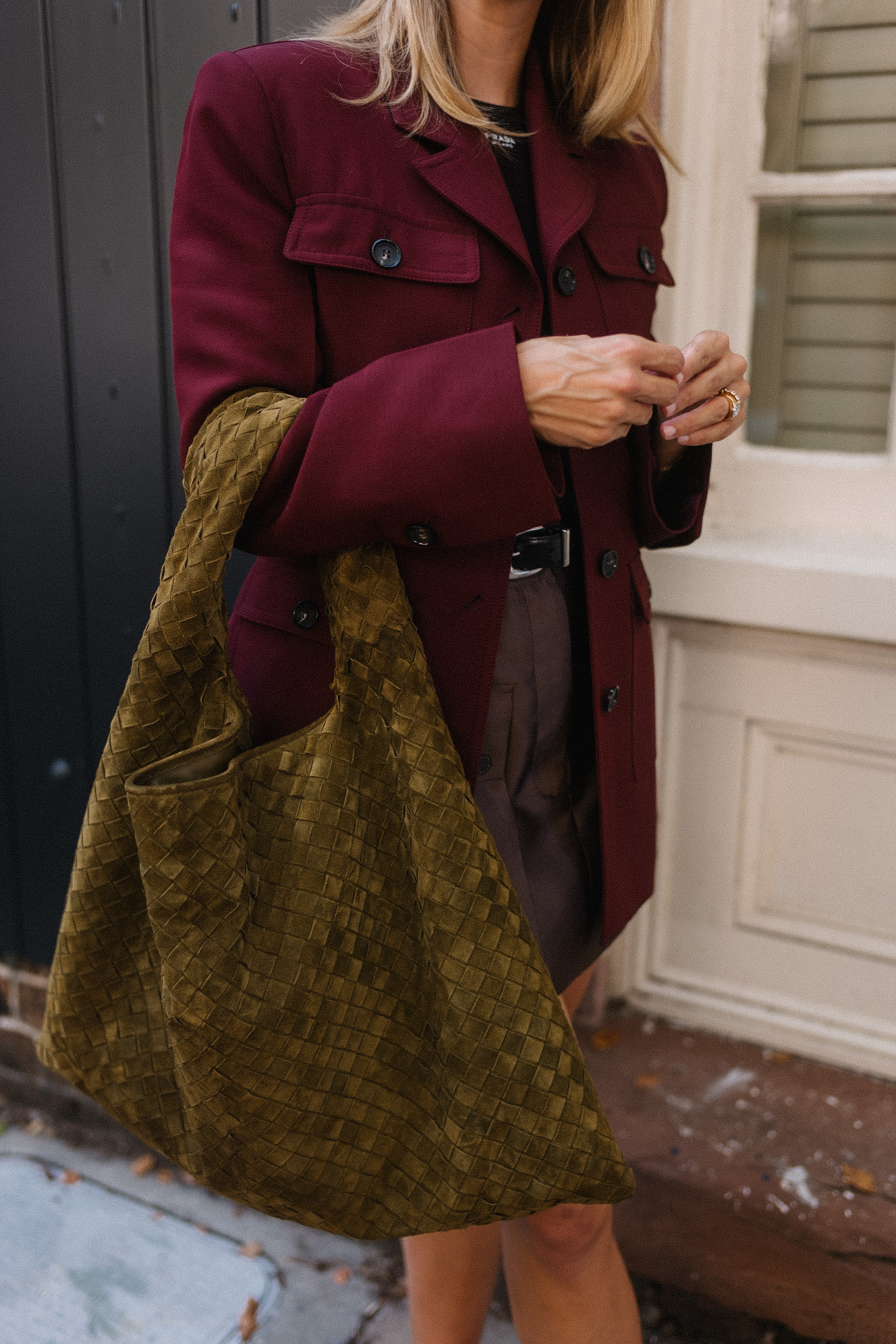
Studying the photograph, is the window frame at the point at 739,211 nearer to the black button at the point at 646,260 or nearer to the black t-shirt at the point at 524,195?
the black button at the point at 646,260

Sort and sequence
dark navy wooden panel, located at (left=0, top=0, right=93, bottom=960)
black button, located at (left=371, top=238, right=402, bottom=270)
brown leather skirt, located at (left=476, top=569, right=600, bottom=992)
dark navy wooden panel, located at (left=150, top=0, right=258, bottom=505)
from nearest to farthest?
black button, located at (left=371, top=238, right=402, bottom=270) < brown leather skirt, located at (left=476, top=569, right=600, bottom=992) < dark navy wooden panel, located at (left=150, top=0, right=258, bottom=505) < dark navy wooden panel, located at (left=0, top=0, right=93, bottom=960)

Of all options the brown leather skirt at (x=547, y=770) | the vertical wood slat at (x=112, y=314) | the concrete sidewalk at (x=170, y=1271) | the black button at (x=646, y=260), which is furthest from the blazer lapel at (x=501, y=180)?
the concrete sidewalk at (x=170, y=1271)

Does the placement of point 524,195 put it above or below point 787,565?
above

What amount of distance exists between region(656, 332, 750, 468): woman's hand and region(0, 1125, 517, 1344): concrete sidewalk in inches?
58.7

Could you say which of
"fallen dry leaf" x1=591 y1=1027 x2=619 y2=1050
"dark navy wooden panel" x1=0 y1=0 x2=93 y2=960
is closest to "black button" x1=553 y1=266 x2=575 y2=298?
"dark navy wooden panel" x1=0 y1=0 x2=93 y2=960

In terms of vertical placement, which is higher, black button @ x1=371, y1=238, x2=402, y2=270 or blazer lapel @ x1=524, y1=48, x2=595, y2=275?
blazer lapel @ x1=524, y1=48, x2=595, y2=275

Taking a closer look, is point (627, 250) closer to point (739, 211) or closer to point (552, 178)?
point (552, 178)

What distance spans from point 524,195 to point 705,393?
Result: 31 cm

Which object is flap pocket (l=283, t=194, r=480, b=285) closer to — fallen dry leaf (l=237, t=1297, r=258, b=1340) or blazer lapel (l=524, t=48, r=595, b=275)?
blazer lapel (l=524, t=48, r=595, b=275)

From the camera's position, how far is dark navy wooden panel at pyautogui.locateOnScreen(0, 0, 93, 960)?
1896mm

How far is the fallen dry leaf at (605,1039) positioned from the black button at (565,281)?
142cm

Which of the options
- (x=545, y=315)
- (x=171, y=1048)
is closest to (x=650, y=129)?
(x=545, y=315)

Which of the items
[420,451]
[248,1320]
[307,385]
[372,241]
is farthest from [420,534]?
[248,1320]

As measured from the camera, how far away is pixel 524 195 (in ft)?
3.97
